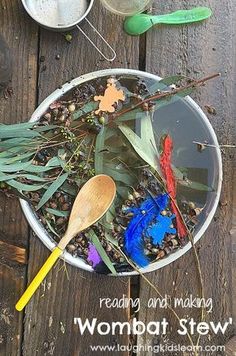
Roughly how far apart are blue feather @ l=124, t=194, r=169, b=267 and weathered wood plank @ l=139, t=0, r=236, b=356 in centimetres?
4

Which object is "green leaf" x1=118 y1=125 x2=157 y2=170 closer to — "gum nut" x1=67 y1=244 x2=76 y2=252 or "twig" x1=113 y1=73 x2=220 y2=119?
"twig" x1=113 y1=73 x2=220 y2=119

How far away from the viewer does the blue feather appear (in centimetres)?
106

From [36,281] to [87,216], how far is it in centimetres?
13

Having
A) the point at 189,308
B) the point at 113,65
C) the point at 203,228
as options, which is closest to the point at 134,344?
the point at 189,308

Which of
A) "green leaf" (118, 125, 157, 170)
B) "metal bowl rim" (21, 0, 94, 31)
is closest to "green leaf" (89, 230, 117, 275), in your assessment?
"green leaf" (118, 125, 157, 170)

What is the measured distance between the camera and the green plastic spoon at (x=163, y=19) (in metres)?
1.10

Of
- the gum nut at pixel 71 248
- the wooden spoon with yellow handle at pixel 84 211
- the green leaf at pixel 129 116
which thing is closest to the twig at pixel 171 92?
the green leaf at pixel 129 116

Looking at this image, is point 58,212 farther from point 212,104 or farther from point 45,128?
point 212,104

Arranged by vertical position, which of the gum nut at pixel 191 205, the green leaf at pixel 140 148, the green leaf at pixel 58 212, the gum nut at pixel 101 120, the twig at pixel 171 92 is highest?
the twig at pixel 171 92

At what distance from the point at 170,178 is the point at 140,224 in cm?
9

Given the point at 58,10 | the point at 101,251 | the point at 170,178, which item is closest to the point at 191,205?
the point at 170,178

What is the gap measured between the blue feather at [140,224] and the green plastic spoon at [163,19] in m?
0.27

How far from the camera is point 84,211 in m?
1.05

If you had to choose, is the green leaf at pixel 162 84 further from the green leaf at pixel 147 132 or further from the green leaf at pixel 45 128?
the green leaf at pixel 45 128
